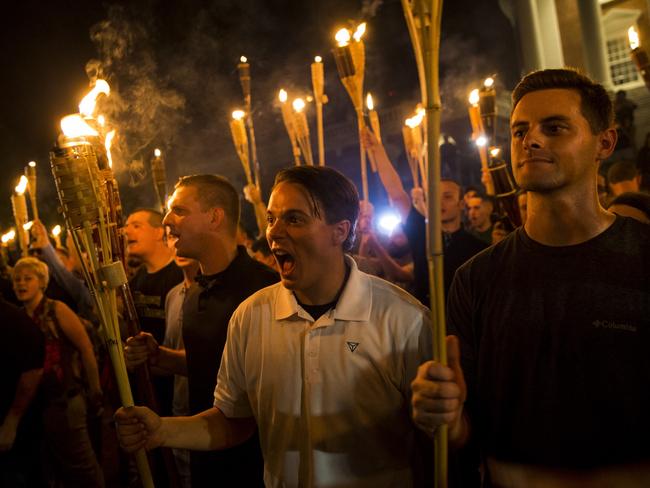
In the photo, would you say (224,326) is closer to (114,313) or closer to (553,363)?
(114,313)

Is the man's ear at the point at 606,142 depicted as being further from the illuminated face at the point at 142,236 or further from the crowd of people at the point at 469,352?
the illuminated face at the point at 142,236

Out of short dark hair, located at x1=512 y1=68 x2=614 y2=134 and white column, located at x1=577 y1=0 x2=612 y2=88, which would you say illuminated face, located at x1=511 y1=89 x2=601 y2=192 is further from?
white column, located at x1=577 y1=0 x2=612 y2=88

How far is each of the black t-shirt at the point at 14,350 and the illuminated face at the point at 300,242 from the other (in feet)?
9.28

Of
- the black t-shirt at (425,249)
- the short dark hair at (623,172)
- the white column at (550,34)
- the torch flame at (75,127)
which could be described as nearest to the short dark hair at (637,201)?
the black t-shirt at (425,249)

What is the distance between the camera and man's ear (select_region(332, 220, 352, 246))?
103 inches

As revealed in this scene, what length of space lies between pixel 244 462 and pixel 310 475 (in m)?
0.98

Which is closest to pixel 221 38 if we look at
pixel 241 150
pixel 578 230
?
pixel 241 150

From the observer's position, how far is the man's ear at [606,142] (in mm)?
2258

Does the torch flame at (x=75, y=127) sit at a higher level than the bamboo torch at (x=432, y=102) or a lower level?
higher

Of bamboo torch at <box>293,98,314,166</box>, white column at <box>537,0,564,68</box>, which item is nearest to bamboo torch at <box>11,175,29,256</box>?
bamboo torch at <box>293,98,314,166</box>

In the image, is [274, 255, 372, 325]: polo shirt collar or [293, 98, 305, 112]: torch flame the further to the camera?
[293, 98, 305, 112]: torch flame

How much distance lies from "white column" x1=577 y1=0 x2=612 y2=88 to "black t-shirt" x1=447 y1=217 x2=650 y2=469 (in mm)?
21529

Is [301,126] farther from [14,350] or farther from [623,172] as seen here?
[14,350]

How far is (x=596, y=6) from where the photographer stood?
69.5ft
